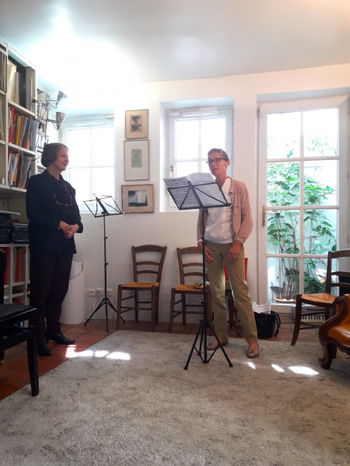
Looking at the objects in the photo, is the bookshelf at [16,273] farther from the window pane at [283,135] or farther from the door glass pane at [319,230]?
the door glass pane at [319,230]

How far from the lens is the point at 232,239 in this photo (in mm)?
2486

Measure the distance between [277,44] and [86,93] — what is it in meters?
2.08

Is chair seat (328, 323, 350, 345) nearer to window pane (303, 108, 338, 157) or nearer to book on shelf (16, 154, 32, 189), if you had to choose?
window pane (303, 108, 338, 157)

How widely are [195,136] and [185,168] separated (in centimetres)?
37

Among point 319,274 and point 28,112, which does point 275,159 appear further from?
point 28,112

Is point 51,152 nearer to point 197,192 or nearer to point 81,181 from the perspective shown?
point 197,192

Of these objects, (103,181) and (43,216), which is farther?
(103,181)

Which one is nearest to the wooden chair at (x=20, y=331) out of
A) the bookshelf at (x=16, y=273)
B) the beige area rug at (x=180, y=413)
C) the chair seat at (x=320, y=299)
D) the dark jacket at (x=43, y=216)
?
the beige area rug at (x=180, y=413)

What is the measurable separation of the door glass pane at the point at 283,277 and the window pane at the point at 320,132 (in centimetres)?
114

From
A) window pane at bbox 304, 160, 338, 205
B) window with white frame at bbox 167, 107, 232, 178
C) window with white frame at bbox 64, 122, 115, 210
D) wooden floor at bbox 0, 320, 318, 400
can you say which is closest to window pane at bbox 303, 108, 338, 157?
window pane at bbox 304, 160, 338, 205

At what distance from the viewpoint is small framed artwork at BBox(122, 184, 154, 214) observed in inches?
145

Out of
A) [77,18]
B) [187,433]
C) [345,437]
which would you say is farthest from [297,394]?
[77,18]

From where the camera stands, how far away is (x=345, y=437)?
56.4 inches

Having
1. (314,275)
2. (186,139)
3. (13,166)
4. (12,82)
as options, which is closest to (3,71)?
(12,82)
